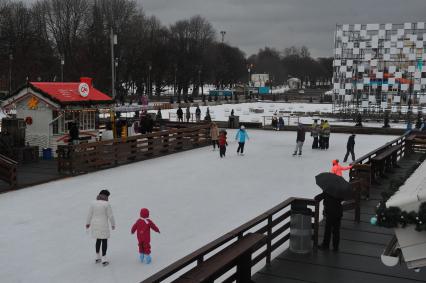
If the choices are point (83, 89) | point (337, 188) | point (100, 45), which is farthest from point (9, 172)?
point (100, 45)

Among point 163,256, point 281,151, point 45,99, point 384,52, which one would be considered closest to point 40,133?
point 45,99

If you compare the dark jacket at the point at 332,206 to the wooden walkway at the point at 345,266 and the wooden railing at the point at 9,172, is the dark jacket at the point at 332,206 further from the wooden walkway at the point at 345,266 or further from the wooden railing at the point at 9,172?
the wooden railing at the point at 9,172

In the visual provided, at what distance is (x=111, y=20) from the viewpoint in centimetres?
6650

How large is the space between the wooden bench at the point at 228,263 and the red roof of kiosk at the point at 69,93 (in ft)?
44.0

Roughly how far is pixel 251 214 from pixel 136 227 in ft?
12.3

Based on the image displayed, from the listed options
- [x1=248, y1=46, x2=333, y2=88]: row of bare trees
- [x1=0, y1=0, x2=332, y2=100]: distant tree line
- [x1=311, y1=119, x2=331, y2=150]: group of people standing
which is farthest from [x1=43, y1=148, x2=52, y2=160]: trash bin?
[x1=248, y1=46, x2=333, y2=88]: row of bare trees

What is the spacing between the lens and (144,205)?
38.7 ft

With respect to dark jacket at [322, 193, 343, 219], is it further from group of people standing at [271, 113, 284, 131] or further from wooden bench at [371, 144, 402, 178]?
group of people standing at [271, 113, 284, 131]

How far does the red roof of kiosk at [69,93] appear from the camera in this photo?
18.2m

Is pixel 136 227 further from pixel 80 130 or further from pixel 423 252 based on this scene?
pixel 80 130

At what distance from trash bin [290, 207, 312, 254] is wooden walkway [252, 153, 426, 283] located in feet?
0.42

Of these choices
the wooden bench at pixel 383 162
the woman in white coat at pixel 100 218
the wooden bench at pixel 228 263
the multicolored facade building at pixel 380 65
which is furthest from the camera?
the multicolored facade building at pixel 380 65

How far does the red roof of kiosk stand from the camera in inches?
715

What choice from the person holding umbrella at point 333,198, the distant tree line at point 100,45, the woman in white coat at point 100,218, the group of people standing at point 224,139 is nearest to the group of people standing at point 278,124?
the group of people standing at point 224,139
